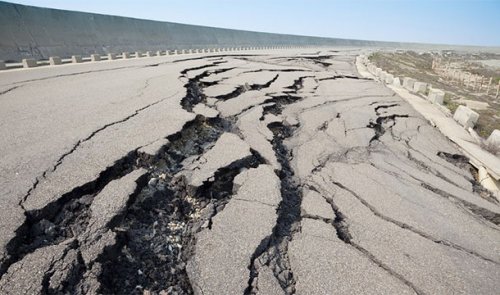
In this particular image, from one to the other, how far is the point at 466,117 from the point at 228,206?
573 centimetres

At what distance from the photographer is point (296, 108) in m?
5.58

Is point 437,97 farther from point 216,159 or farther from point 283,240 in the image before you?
point 283,240

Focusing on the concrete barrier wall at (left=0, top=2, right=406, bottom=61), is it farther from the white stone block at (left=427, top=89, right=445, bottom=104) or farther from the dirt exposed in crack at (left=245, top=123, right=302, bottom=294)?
the white stone block at (left=427, top=89, right=445, bottom=104)

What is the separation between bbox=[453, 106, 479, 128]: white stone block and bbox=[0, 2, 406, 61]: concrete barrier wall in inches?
596

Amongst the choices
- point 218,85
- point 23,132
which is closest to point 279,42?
point 218,85

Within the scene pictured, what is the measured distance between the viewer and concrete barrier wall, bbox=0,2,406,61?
13.3m

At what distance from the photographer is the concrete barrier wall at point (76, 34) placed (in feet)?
43.6

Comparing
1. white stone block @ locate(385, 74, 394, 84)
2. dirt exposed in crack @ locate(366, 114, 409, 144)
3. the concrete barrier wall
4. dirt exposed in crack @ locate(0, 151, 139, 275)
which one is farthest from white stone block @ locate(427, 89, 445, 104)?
the concrete barrier wall

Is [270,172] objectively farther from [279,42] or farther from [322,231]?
[279,42]

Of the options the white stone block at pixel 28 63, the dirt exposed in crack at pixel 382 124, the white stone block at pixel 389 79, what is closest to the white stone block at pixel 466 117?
the dirt exposed in crack at pixel 382 124

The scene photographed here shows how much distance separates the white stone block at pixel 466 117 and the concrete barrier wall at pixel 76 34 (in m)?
15.1

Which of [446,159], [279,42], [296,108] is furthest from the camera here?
[279,42]

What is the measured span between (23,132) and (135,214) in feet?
7.50

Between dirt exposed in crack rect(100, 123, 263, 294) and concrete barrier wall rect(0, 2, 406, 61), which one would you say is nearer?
dirt exposed in crack rect(100, 123, 263, 294)
